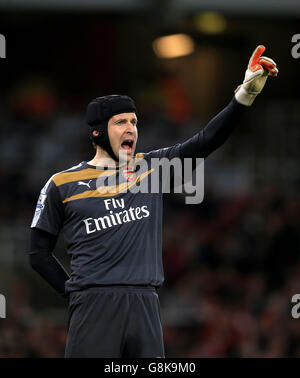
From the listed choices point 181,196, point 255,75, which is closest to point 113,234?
point 255,75

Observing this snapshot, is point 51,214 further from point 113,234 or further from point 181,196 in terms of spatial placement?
point 181,196

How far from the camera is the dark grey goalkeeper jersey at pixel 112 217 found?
15.3 ft

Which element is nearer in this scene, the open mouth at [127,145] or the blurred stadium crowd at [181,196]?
the open mouth at [127,145]

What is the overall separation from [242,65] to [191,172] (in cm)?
1210

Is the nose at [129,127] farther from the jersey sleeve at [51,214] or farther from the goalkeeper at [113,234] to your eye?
the jersey sleeve at [51,214]

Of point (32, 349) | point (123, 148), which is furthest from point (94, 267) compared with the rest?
point (32, 349)

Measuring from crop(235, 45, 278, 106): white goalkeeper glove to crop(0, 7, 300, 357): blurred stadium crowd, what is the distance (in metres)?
5.98

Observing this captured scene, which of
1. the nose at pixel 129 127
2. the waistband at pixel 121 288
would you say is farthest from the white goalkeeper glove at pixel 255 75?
the waistband at pixel 121 288

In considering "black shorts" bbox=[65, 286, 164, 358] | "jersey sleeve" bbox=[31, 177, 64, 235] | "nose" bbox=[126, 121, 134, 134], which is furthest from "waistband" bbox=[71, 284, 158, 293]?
"nose" bbox=[126, 121, 134, 134]

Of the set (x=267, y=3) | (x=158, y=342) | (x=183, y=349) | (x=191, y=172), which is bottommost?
(x=183, y=349)

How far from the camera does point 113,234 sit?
4.73 metres

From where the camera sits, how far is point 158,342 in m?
4.62

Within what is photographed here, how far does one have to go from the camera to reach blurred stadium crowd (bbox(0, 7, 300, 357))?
11.0 m

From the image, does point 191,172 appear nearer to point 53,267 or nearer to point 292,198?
point 53,267
